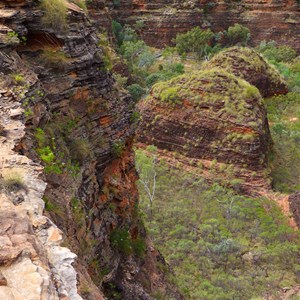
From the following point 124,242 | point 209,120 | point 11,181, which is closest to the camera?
point 11,181

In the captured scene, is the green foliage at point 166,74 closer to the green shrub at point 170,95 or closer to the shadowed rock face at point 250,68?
the shadowed rock face at point 250,68

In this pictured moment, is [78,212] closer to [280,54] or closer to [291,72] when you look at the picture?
[291,72]

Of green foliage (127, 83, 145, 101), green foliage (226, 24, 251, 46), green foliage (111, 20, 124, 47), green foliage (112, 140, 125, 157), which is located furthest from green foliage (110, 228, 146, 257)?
green foliage (226, 24, 251, 46)

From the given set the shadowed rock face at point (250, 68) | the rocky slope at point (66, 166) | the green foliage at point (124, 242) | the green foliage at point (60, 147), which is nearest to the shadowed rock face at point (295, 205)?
the rocky slope at point (66, 166)

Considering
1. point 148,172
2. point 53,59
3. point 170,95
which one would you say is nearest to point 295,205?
point 148,172

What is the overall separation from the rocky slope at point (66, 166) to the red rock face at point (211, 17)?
38905mm

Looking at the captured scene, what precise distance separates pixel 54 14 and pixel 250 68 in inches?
851

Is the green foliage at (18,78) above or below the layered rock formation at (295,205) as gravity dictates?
above

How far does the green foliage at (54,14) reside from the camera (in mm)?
7859

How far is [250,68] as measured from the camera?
27625 millimetres

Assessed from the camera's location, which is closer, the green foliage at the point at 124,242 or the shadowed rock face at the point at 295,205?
the green foliage at the point at 124,242

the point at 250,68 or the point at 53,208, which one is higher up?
the point at 53,208

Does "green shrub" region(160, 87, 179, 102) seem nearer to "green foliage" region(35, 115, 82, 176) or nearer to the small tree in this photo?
the small tree

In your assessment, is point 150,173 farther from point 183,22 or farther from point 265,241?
point 183,22
